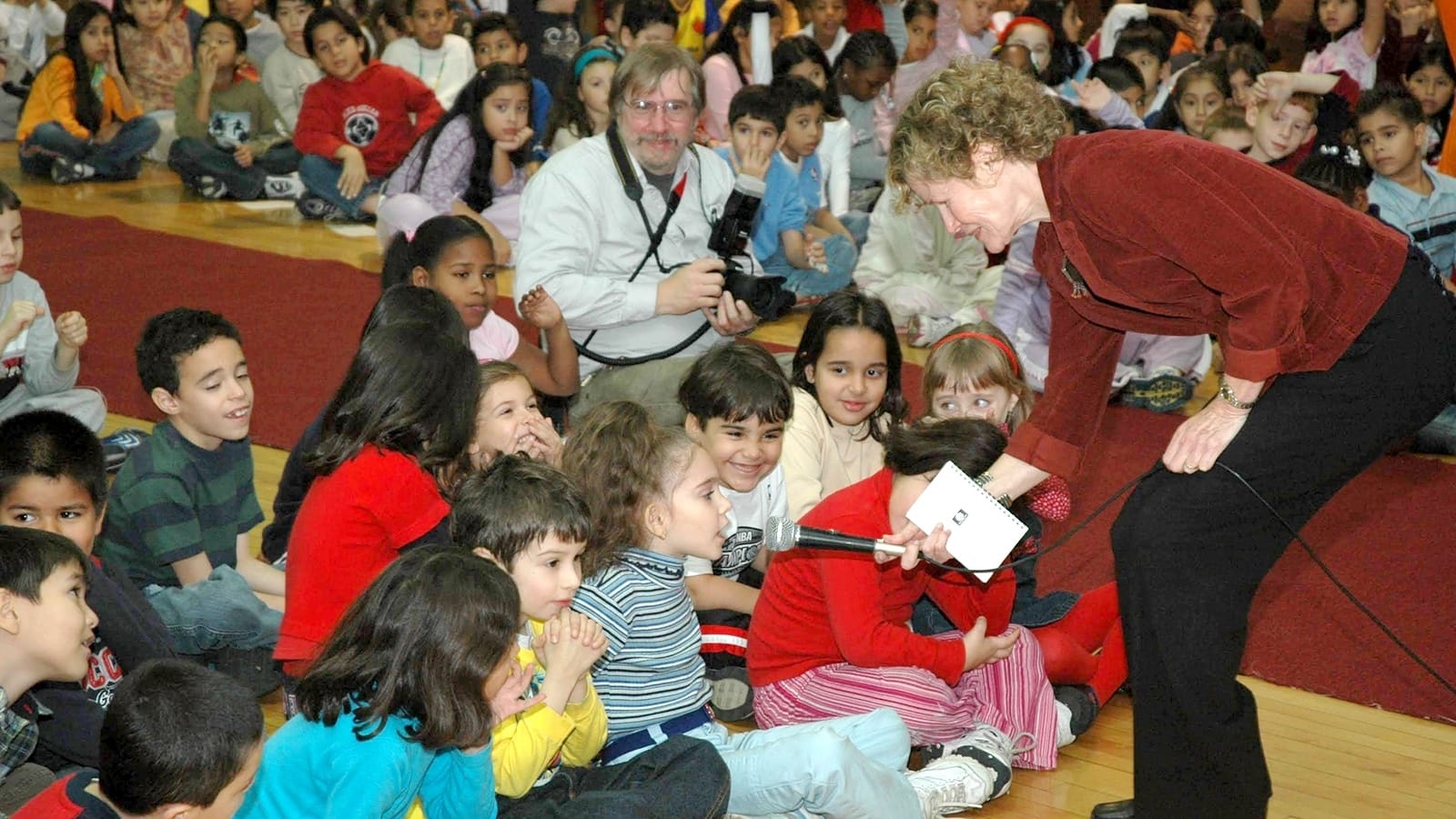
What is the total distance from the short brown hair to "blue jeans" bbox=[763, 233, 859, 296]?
2.05 m

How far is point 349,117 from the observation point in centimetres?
682

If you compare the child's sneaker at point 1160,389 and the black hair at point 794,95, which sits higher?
the black hair at point 794,95

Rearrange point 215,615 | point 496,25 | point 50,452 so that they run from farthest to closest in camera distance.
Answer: point 496,25, point 215,615, point 50,452

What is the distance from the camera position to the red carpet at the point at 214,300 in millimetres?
4477

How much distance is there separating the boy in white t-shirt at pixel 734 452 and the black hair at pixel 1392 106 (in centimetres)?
268

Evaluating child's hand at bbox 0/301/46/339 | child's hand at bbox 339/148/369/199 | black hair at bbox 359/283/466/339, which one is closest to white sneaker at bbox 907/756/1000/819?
black hair at bbox 359/283/466/339

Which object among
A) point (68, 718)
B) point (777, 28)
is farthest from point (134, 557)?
point (777, 28)

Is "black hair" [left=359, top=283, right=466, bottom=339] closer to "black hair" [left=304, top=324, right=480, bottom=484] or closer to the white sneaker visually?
"black hair" [left=304, top=324, right=480, bottom=484]

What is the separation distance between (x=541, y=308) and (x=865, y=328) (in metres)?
0.70

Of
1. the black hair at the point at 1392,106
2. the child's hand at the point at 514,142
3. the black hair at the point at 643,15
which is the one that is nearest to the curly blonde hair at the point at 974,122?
the black hair at the point at 1392,106

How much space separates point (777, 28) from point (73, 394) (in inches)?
203

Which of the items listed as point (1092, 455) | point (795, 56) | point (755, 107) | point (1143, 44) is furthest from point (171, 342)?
point (1143, 44)

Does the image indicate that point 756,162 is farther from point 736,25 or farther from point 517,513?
point 736,25

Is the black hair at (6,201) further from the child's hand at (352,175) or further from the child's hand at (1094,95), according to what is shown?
the child's hand at (1094,95)
